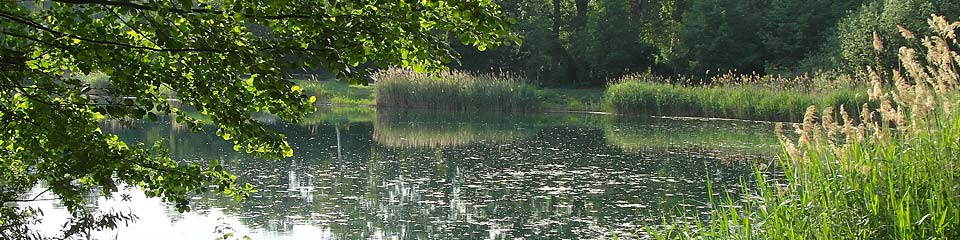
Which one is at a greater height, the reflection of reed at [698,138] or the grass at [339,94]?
the grass at [339,94]

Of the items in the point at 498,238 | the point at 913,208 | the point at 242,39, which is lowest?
the point at 498,238

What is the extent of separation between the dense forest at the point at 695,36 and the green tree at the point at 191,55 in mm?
19285

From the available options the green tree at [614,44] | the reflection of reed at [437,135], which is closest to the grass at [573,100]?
the green tree at [614,44]

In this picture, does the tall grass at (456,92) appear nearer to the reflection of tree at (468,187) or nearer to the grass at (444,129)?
the grass at (444,129)

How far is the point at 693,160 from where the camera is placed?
45.5 feet

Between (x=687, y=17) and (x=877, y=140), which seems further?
(x=687, y=17)

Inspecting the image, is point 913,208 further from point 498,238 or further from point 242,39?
point 498,238

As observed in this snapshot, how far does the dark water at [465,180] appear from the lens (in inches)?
346

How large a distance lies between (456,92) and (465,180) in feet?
42.4

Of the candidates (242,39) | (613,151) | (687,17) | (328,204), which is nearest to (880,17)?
(687,17)

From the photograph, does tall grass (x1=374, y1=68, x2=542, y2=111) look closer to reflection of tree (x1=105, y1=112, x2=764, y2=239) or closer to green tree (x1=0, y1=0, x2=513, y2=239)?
reflection of tree (x1=105, y1=112, x2=764, y2=239)

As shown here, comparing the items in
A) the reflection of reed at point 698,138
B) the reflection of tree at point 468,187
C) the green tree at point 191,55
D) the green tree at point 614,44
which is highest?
the green tree at point 614,44

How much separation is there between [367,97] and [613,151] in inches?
613

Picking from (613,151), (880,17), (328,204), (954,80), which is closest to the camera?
(954,80)
